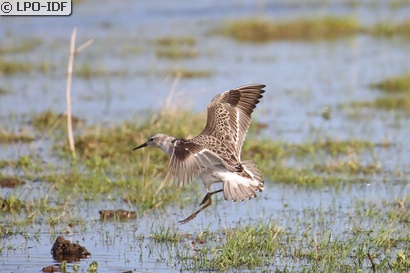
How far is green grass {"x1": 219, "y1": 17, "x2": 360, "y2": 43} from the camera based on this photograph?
20312 mm

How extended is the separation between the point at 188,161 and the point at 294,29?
1380 centimetres

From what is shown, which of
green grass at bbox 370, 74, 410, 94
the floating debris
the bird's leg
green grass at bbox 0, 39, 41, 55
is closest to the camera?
the floating debris

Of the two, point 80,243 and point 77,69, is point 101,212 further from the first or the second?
point 77,69

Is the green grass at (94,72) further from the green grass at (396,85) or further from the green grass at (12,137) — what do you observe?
the green grass at (12,137)

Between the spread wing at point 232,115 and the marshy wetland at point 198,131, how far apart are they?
0.78m

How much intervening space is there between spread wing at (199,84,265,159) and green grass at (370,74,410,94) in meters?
6.58

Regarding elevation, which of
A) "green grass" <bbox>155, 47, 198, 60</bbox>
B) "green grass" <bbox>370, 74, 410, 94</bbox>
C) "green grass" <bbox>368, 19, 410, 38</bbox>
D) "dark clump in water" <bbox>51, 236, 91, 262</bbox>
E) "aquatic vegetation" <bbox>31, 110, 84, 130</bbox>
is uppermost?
"green grass" <bbox>368, 19, 410, 38</bbox>

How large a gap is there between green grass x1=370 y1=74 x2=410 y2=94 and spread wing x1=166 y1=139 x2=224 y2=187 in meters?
7.68

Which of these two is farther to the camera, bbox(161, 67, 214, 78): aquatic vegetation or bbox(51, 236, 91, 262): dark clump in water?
bbox(161, 67, 214, 78): aquatic vegetation

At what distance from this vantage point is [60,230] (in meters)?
7.88

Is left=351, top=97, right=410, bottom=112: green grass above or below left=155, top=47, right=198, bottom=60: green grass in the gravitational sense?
below

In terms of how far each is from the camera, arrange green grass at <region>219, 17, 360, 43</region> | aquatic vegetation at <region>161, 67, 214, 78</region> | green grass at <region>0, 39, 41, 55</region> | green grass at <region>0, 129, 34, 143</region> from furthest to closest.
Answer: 1. green grass at <region>219, 17, 360, 43</region>
2. green grass at <region>0, 39, 41, 55</region>
3. aquatic vegetation at <region>161, 67, 214, 78</region>
4. green grass at <region>0, 129, 34, 143</region>

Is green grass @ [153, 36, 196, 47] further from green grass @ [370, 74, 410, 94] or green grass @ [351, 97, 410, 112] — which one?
green grass @ [351, 97, 410, 112]

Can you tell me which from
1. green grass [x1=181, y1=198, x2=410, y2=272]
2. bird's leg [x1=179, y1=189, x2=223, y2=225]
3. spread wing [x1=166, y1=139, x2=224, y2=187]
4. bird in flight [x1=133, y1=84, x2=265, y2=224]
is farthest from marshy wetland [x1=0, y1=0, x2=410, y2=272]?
spread wing [x1=166, y1=139, x2=224, y2=187]
